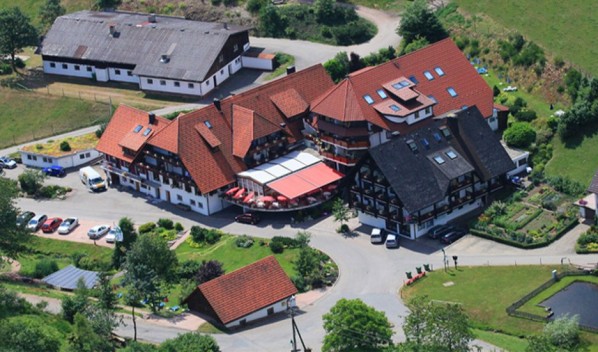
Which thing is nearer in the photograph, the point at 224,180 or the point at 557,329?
the point at 557,329

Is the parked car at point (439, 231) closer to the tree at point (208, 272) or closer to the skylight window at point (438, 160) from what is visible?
the skylight window at point (438, 160)

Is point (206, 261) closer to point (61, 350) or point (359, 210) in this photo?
point (359, 210)

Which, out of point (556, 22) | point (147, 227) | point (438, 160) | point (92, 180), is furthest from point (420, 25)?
point (147, 227)

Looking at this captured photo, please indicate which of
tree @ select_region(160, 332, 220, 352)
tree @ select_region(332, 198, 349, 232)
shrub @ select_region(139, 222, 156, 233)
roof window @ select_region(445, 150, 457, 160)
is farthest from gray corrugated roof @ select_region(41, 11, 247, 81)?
tree @ select_region(160, 332, 220, 352)

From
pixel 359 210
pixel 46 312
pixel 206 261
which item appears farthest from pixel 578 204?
pixel 46 312

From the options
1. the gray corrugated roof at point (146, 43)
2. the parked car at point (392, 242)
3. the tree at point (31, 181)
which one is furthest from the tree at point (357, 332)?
the gray corrugated roof at point (146, 43)

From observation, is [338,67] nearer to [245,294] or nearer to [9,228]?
[245,294]
